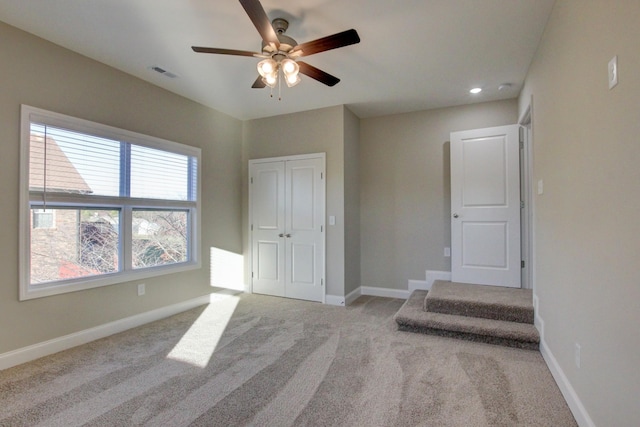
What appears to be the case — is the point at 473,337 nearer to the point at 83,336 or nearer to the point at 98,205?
the point at 83,336

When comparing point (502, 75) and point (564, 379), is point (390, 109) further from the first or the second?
point (564, 379)

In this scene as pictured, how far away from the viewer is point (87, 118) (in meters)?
2.95

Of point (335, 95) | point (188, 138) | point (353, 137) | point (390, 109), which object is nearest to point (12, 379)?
point (188, 138)

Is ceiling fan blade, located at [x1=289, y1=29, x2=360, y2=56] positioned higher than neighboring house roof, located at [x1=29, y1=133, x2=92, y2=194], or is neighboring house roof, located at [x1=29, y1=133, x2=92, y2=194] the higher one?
ceiling fan blade, located at [x1=289, y1=29, x2=360, y2=56]

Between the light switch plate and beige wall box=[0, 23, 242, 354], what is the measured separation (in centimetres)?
383

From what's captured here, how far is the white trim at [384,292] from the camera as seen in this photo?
444 cm

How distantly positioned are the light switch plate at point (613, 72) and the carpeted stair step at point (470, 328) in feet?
7.03

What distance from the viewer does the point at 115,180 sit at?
3209 millimetres

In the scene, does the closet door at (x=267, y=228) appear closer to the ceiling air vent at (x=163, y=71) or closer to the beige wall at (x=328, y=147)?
the beige wall at (x=328, y=147)

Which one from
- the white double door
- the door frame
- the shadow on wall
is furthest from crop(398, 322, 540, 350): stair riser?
the shadow on wall

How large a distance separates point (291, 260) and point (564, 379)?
3.21 m

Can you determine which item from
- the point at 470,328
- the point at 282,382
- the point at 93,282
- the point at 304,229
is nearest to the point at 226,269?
the point at 304,229

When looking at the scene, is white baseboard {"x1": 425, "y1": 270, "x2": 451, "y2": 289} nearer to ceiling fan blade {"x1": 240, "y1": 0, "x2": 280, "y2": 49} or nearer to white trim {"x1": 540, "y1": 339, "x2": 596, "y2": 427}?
white trim {"x1": 540, "y1": 339, "x2": 596, "y2": 427}

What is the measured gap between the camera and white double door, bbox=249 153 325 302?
14.2ft
